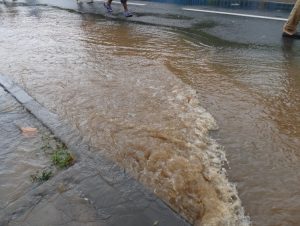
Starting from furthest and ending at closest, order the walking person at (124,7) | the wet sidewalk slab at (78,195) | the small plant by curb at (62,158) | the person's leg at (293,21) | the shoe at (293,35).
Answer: the walking person at (124,7)
the shoe at (293,35)
the person's leg at (293,21)
the small plant by curb at (62,158)
the wet sidewalk slab at (78,195)

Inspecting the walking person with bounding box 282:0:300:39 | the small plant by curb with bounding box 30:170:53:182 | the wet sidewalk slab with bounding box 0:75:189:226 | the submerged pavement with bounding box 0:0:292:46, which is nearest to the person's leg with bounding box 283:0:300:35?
the walking person with bounding box 282:0:300:39

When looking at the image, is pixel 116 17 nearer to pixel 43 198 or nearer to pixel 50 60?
pixel 50 60

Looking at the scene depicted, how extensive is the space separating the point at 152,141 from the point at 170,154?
34cm

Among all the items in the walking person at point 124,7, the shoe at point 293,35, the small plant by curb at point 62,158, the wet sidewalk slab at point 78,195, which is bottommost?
the wet sidewalk slab at point 78,195

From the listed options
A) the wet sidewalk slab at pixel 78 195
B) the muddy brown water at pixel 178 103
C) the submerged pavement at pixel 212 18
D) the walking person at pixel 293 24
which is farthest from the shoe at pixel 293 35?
the wet sidewalk slab at pixel 78 195

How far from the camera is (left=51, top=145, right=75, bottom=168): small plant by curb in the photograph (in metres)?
3.25

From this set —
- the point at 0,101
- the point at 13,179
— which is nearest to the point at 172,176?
the point at 13,179

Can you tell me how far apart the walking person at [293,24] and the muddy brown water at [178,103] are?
0.83 metres

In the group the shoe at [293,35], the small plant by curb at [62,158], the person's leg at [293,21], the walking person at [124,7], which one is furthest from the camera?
the walking person at [124,7]

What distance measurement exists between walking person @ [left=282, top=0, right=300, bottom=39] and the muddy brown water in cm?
83

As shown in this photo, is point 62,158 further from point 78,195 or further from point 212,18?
point 212,18

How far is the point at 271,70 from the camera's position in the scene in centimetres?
592

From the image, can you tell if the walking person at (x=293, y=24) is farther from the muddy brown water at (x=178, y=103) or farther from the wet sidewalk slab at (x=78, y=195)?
the wet sidewalk slab at (x=78, y=195)

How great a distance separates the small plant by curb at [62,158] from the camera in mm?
3255
